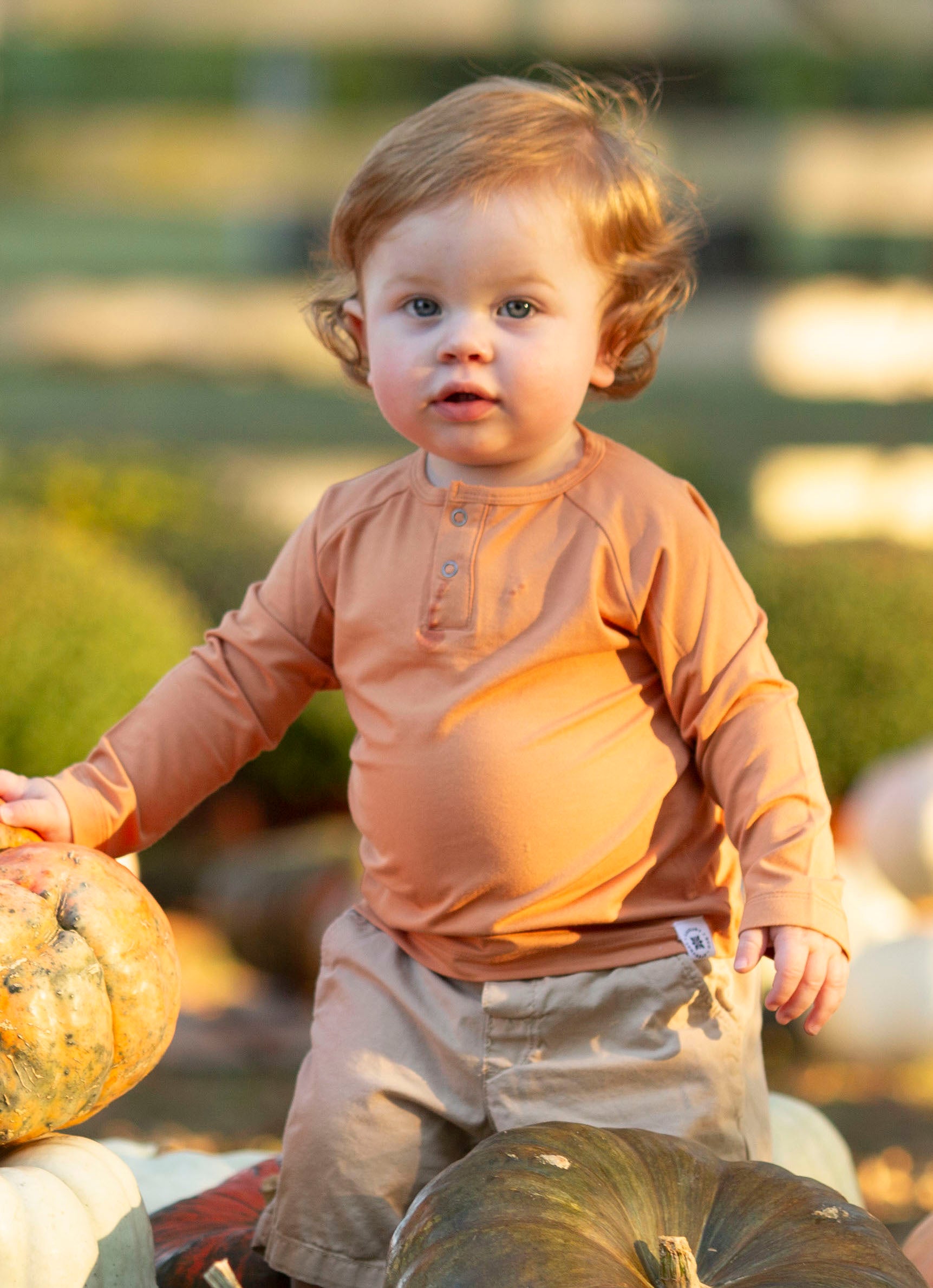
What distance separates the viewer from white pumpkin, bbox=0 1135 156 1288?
1.88 meters

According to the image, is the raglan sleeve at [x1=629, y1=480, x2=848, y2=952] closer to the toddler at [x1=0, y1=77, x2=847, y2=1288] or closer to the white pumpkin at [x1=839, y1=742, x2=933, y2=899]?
the toddler at [x1=0, y1=77, x2=847, y2=1288]

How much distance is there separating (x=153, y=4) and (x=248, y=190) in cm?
157

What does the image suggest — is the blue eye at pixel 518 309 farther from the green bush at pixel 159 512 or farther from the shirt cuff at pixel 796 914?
the green bush at pixel 159 512

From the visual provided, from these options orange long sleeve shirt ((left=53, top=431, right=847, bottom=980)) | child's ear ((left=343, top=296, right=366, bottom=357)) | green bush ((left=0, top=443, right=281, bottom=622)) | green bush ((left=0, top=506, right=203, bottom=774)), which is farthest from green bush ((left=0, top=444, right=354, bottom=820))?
orange long sleeve shirt ((left=53, top=431, right=847, bottom=980))

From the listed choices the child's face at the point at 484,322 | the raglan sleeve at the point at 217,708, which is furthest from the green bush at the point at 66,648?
the child's face at the point at 484,322

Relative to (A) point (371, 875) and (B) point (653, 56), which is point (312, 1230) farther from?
(B) point (653, 56)

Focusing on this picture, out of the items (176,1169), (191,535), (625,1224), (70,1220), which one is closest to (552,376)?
(625,1224)

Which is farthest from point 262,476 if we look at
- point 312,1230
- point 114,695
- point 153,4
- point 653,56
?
point 312,1230

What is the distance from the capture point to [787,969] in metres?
1.94

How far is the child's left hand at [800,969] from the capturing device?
1.94 metres

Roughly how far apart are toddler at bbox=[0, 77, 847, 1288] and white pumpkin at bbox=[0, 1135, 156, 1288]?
Answer: 250 mm

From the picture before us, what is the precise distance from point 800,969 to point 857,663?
4839mm

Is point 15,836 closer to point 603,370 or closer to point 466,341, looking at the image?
point 466,341

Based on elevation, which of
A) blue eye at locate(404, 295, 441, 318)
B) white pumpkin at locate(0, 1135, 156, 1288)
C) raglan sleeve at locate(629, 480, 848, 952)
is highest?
blue eye at locate(404, 295, 441, 318)
